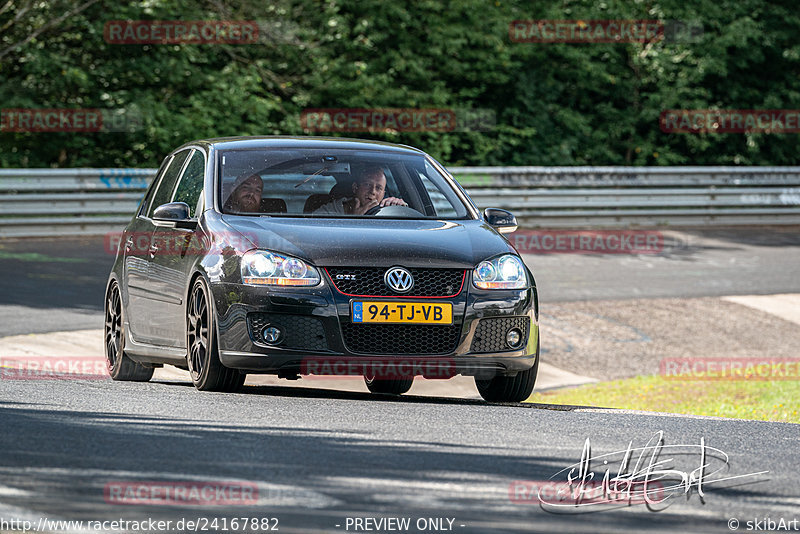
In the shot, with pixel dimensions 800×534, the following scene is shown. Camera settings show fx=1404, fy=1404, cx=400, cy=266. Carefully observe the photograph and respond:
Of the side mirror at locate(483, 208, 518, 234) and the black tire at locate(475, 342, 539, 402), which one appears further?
the side mirror at locate(483, 208, 518, 234)

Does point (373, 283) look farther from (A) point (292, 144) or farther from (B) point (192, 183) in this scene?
(B) point (192, 183)

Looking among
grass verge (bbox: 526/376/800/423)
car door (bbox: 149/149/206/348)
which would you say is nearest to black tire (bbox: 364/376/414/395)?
car door (bbox: 149/149/206/348)

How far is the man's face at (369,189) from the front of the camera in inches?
359

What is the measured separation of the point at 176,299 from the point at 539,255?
13.6 m

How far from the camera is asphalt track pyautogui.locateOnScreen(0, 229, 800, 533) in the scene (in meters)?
5.08

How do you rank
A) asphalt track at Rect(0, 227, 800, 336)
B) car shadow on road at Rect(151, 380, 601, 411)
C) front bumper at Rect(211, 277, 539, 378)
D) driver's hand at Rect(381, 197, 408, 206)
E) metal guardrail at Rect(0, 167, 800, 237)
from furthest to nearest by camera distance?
metal guardrail at Rect(0, 167, 800, 237) < asphalt track at Rect(0, 227, 800, 336) < driver's hand at Rect(381, 197, 408, 206) < car shadow on road at Rect(151, 380, 601, 411) < front bumper at Rect(211, 277, 539, 378)

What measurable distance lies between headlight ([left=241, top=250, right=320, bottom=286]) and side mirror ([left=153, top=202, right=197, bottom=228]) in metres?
0.79

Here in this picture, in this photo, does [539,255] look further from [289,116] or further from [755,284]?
[289,116]

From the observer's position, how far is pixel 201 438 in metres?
6.57

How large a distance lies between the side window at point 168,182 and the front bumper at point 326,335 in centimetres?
186

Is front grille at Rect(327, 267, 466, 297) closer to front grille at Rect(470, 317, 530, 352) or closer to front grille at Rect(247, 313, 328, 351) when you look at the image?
front grille at Rect(247, 313, 328, 351)

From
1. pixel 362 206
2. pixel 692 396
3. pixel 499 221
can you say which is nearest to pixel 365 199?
pixel 362 206

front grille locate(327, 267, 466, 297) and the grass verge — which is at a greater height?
front grille locate(327, 267, 466, 297)

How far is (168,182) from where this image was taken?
9914 mm
